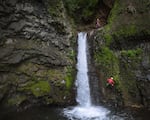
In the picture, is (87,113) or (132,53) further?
(132,53)

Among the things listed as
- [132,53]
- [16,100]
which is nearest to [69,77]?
[16,100]

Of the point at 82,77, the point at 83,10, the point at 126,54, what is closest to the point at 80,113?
the point at 82,77

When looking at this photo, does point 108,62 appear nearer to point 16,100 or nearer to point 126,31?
point 126,31

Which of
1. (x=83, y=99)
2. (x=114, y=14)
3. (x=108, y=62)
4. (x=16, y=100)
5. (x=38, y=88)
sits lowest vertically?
(x=83, y=99)

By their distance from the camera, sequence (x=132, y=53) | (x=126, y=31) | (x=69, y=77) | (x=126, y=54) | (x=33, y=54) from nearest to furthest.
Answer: (x=33, y=54) → (x=132, y=53) → (x=126, y=54) → (x=69, y=77) → (x=126, y=31)

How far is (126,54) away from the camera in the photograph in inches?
679

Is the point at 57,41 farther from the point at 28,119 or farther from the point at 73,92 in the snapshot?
the point at 28,119

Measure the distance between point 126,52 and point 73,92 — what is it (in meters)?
4.22

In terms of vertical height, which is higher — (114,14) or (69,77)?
(114,14)

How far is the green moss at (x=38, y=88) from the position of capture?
1658cm

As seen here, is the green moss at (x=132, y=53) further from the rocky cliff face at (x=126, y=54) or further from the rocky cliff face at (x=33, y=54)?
the rocky cliff face at (x=33, y=54)

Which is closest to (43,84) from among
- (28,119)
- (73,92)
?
(73,92)

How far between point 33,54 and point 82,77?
3750 millimetres

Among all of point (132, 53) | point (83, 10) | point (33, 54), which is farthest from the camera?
point (83, 10)
